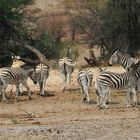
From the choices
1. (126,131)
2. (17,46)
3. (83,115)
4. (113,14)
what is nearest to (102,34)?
(113,14)

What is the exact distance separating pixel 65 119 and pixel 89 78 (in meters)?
5.69

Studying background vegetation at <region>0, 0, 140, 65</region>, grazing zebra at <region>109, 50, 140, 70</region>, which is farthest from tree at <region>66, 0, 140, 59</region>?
grazing zebra at <region>109, 50, 140, 70</region>

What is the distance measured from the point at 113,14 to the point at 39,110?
2594 centimetres

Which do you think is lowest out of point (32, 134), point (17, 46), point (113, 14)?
point (32, 134)

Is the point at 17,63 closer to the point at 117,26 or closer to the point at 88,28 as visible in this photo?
the point at 117,26

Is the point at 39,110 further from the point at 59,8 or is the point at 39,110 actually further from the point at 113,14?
the point at 59,8

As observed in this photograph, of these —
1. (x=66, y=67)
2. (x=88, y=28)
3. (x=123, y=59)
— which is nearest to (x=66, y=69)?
(x=66, y=67)

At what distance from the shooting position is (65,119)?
693 inches

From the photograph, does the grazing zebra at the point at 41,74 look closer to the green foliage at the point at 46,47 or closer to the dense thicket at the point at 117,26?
the green foliage at the point at 46,47

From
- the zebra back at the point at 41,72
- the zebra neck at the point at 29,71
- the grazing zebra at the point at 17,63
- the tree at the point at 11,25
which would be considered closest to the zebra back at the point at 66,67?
the grazing zebra at the point at 17,63

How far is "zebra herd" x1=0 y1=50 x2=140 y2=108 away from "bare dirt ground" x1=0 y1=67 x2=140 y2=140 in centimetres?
44

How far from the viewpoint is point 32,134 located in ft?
45.4

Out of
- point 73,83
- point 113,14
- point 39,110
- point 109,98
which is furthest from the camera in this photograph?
point 113,14

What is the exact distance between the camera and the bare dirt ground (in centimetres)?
1368
